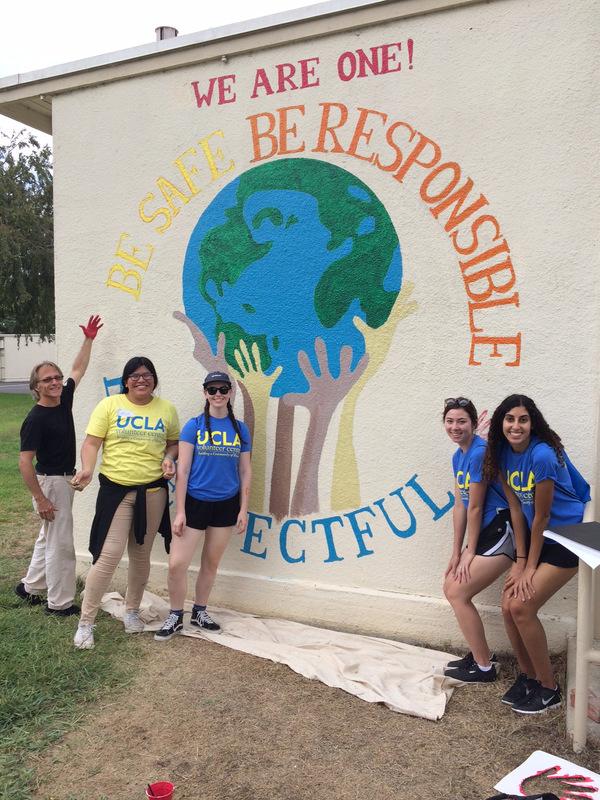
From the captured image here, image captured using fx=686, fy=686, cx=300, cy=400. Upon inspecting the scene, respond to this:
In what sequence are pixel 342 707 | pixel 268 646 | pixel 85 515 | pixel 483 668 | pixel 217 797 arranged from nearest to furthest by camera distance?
pixel 217 797 < pixel 342 707 < pixel 483 668 < pixel 268 646 < pixel 85 515

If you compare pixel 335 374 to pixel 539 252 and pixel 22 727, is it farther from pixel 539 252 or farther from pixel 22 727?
pixel 22 727

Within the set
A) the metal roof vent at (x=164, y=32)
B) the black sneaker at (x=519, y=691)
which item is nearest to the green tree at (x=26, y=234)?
the metal roof vent at (x=164, y=32)

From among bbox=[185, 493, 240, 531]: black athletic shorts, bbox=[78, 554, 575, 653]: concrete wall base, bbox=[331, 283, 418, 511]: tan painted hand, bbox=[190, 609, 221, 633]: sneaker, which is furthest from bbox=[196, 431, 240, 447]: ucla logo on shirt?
bbox=[190, 609, 221, 633]: sneaker

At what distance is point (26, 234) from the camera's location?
1981 cm

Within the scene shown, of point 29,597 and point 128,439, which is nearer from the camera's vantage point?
point 128,439

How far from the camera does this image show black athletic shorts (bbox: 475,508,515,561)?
11.8 ft

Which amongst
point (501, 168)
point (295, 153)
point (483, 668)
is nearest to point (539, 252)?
point (501, 168)

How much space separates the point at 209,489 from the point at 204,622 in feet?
2.82

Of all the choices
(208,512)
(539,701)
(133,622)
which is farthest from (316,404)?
(539,701)

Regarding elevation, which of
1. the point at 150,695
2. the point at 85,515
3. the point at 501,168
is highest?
the point at 501,168

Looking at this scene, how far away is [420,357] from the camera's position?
13.6ft

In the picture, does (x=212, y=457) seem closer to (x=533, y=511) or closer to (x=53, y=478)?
(x=53, y=478)

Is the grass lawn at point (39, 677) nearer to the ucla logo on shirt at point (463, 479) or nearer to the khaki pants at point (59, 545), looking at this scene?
the khaki pants at point (59, 545)

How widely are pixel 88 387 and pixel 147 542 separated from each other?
1.44 m
